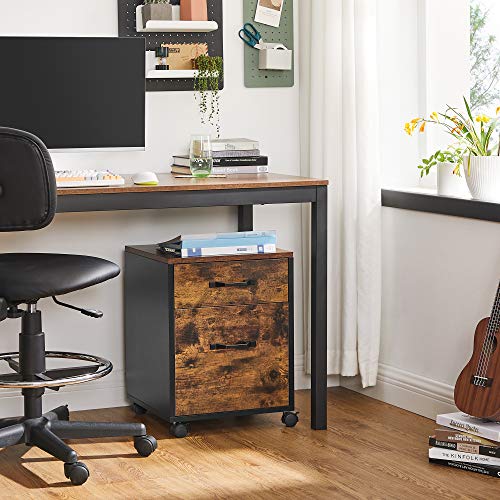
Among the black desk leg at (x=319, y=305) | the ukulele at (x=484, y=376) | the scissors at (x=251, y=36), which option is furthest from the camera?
the scissors at (x=251, y=36)

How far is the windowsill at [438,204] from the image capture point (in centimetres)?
325

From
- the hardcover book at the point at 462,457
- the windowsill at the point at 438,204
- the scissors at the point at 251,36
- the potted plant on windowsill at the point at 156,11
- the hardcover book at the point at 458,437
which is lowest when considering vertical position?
the hardcover book at the point at 462,457

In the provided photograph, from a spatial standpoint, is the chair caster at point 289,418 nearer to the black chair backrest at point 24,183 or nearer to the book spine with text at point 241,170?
the book spine with text at point 241,170

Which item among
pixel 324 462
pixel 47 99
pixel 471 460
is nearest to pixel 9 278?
pixel 47 99

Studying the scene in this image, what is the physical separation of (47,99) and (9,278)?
0.76 meters

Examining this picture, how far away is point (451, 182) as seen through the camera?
3492mm

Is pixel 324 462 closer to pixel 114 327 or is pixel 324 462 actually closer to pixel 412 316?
pixel 412 316

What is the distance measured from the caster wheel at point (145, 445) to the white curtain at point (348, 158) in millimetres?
921

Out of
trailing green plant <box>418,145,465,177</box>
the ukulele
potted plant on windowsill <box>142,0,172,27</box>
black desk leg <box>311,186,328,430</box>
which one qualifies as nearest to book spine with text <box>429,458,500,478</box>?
the ukulele

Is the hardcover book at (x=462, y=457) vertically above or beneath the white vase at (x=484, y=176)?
beneath

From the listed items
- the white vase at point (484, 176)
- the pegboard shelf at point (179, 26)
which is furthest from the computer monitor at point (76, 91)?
the white vase at point (484, 176)

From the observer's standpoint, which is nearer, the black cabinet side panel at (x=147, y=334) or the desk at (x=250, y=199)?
the desk at (x=250, y=199)

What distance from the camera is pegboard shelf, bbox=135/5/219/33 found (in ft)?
11.7

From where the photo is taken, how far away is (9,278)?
9.33 ft
